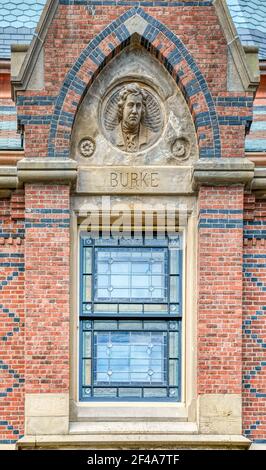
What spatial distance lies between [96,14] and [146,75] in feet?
3.17

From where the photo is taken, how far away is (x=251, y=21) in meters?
19.6

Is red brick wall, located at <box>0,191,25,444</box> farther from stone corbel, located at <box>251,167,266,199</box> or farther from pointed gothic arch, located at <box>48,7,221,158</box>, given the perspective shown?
stone corbel, located at <box>251,167,266,199</box>

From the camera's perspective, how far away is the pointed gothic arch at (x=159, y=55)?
555 inches

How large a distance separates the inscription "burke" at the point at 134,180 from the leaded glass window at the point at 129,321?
71cm

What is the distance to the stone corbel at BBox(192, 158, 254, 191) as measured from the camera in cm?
1401

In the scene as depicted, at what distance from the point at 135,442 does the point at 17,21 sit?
27.6 ft

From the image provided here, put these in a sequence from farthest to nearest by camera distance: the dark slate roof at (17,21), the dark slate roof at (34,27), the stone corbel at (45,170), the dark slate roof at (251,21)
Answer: the dark slate roof at (251,21) < the dark slate roof at (17,21) < the dark slate roof at (34,27) < the stone corbel at (45,170)

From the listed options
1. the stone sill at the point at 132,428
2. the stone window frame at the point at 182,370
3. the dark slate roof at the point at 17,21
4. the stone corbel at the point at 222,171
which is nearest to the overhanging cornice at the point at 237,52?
the stone corbel at the point at 222,171

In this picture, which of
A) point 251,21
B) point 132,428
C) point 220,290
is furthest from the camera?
point 251,21

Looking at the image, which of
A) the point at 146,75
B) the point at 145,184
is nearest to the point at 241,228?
the point at 145,184

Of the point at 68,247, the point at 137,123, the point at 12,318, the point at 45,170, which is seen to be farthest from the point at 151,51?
the point at 12,318

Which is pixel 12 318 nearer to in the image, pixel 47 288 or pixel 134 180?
pixel 47 288

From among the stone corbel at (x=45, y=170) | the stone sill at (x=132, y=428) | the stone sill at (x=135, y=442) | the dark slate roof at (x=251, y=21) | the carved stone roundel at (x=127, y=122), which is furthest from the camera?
the dark slate roof at (x=251, y=21)

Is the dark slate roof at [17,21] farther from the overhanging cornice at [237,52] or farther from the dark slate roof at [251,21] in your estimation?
the overhanging cornice at [237,52]
